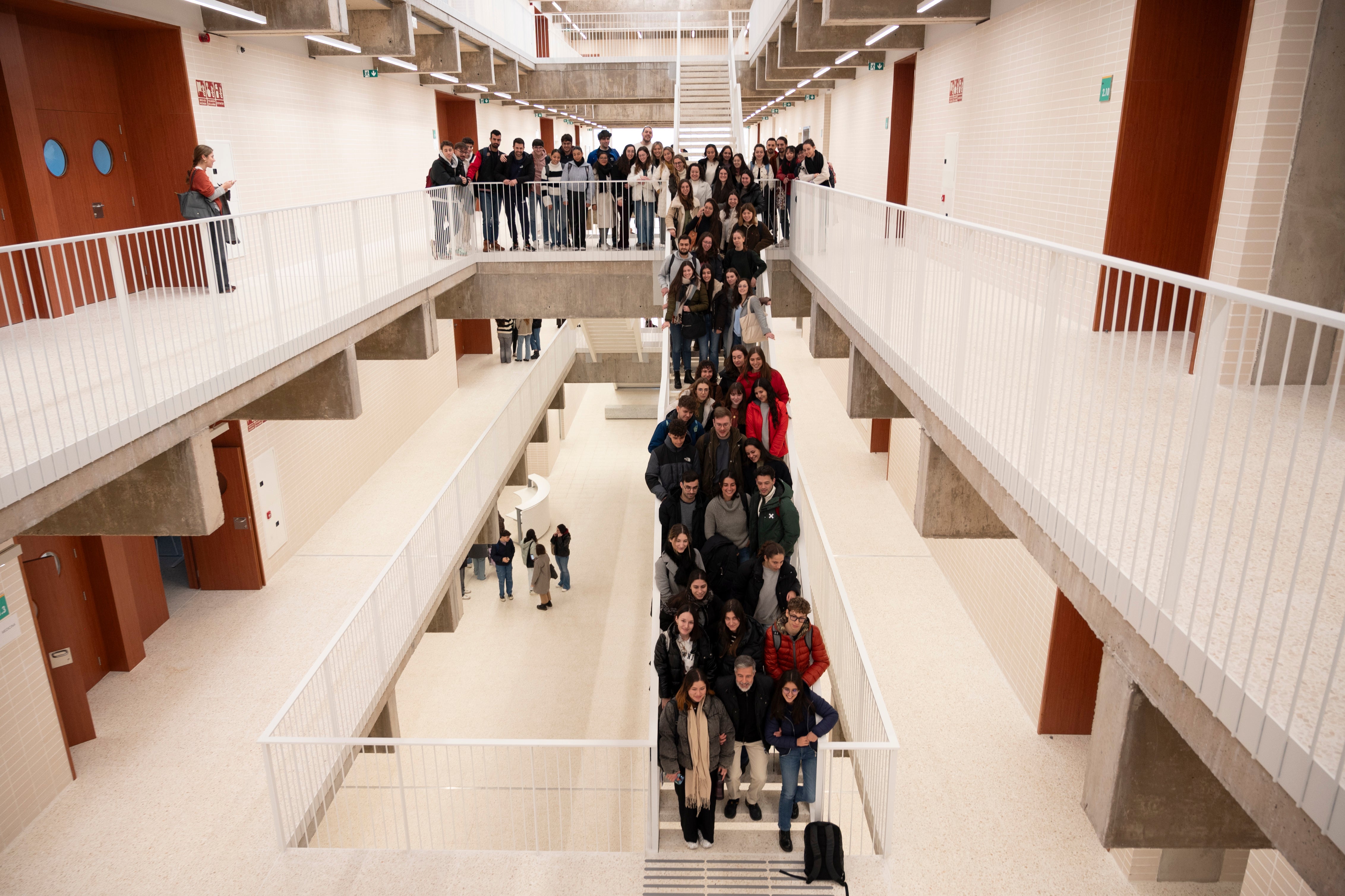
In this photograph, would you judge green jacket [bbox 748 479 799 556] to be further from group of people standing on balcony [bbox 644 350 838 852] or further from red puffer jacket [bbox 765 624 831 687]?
red puffer jacket [bbox 765 624 831 687]

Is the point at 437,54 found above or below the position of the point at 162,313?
above

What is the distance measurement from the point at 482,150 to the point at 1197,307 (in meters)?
11.5

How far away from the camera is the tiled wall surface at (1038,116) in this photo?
352 inches

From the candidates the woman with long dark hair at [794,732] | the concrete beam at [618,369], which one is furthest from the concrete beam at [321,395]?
the concrete beam at [618,369]

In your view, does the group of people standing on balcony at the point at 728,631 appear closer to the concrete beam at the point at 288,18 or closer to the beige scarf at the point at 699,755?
the beige scarf at the point at 699,755

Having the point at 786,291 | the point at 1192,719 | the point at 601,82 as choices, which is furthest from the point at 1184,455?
the point at 601,82

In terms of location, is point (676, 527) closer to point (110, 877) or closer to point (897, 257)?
point (897, 257)

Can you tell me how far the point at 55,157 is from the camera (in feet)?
32.3

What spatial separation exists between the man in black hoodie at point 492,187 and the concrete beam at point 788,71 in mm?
6768

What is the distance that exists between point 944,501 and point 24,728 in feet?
30.2

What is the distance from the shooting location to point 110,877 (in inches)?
312

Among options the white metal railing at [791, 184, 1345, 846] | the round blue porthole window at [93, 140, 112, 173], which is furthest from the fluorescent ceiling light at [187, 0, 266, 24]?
the white metal railing at [791, 184, 1345, 846]

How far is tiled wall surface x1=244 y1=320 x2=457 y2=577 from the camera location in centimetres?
1513

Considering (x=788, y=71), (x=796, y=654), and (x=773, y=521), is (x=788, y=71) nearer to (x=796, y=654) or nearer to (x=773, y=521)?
(x=773, y=521)
